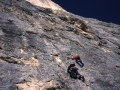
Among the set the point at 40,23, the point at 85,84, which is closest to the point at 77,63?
the point at 85,84

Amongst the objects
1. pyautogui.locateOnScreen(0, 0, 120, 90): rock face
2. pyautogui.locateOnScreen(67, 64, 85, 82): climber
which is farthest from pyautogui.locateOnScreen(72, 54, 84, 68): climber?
pyautogui.locateOnScreen(67, 64, 85, 82): climber

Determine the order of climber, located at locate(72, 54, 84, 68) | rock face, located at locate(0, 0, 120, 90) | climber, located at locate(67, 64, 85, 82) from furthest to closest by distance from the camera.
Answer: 1. climber, located at locate(72, 54, 84, 68)
2. climber, located at locate(67, 64, 85, 82)
3. rock face, located at locate(0, 0, 120, 90)

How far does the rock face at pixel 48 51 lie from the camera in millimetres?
9562

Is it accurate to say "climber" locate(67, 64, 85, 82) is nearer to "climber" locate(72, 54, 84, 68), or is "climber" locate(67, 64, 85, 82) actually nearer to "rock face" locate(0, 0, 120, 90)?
"rock face" locate(0, 0, 120, 90)

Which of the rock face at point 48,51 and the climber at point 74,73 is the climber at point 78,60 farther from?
the climber at point 74,73

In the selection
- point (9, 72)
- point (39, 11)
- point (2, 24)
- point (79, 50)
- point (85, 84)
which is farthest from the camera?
point (39, 11)

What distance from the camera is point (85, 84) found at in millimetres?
11055

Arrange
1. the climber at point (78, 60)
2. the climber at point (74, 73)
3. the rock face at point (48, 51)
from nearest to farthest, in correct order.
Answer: the rock face at point (48, 51) < the climber at point (74, 73) < the climber at point (78, 60)

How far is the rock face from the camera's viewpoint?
956cm

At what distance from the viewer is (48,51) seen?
12164 mm

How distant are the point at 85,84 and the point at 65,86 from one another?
165 cm

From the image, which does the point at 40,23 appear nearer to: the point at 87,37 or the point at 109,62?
the point at 87,37

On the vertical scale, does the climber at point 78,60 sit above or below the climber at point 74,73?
above

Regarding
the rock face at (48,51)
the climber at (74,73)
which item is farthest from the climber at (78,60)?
the climber at (74,73)
